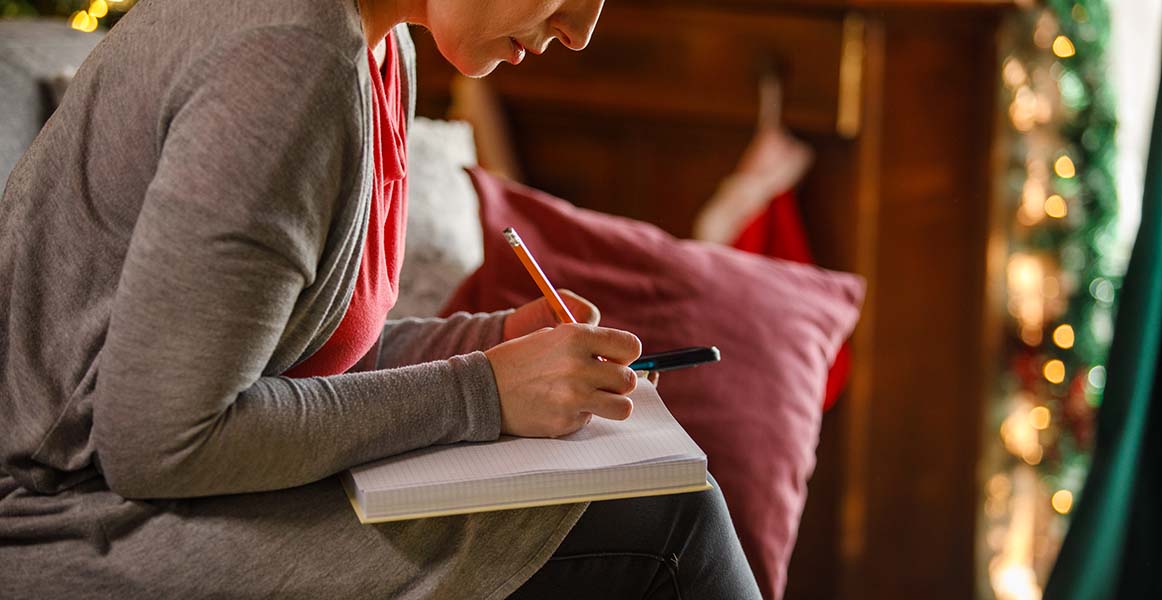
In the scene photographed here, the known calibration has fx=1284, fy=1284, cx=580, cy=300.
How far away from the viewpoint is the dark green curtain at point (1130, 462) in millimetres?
1505

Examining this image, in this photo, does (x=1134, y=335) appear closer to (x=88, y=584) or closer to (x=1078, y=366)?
(x=1078, y=366)

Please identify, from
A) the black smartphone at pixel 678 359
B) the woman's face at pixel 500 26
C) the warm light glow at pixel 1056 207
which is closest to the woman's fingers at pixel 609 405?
the black smartphone at pixel 678 359

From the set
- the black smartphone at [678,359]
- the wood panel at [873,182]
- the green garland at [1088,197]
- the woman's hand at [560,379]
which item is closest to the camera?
the woman's hand at [560,379]

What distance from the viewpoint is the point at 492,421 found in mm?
861

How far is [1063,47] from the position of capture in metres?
1.84

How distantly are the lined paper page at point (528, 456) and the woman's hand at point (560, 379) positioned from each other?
2 cm

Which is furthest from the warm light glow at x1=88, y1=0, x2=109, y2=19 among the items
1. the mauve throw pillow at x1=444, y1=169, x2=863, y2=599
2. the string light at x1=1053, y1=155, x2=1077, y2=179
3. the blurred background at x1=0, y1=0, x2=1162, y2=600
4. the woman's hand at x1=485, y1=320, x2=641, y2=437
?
the string light at x1=1053, y1=155, x2=1077, y2=179

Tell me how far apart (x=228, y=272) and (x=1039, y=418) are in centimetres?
150

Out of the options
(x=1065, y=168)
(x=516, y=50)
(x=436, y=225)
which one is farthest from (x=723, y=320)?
(x=1065, y=168)

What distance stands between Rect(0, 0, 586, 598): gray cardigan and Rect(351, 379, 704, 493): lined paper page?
0.01m

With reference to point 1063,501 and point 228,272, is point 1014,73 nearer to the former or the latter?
point 1063,501

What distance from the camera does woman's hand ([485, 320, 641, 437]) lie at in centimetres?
86

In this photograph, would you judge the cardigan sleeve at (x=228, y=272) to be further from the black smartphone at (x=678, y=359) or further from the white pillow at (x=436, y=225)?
the white pillow at (x=436, y=225)

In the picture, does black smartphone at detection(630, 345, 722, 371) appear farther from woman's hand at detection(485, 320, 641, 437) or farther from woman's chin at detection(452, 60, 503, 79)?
woman's chin at detection(452, 60, 503, 79)
